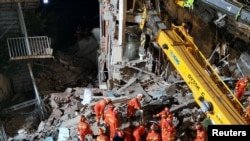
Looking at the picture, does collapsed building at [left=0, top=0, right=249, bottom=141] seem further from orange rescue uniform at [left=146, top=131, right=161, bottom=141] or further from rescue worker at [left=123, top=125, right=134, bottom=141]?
orange rescue uniform at [left=146, top=131, right=161, bottom=141]

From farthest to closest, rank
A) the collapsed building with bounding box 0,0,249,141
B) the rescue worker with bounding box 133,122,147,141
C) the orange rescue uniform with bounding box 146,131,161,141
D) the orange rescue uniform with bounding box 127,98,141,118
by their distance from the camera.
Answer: the collapsed building with bounding box 0,0,249,141
the orange rescue uniform with bounding box 127,98,141,118
the rescue worker with bounding box 133,122,147,141
the orange rescue uniform with bounding box 146,131,161,141

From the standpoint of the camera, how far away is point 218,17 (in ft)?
55.2

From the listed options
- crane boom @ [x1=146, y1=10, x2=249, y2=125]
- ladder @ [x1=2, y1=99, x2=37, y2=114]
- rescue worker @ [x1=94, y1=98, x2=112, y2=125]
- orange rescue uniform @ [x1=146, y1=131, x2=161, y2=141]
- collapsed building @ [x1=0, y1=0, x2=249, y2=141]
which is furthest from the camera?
ladder @ [x1=2, y1=99, x2=37, y2=114]

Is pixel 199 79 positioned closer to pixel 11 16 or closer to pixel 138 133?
pixel 138 133

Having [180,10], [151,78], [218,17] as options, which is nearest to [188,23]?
[180,10]

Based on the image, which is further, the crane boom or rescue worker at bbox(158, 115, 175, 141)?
rescue worker at bbox(158, 115, 175, 141)

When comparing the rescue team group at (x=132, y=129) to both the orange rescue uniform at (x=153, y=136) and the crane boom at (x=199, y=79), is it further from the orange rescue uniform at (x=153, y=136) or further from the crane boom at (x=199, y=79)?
the crane boom at (x=199, y=79)

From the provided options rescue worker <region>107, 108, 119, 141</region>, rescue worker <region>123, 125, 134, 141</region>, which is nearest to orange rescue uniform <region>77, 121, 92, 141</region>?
rescue worker <region>107, 108, 119, 141</region>

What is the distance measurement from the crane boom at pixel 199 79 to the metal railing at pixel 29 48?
23.4 feet

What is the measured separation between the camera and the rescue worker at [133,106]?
1313 cm

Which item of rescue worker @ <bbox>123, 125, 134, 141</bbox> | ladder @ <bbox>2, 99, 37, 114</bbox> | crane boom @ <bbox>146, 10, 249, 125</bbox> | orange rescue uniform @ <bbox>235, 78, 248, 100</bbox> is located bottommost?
ladder @ <bbox>2, 99, 37, 114</bbox>

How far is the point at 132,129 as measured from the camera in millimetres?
13430

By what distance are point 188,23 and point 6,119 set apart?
32.7 feet

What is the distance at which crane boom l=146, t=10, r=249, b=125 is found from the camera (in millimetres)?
10344
